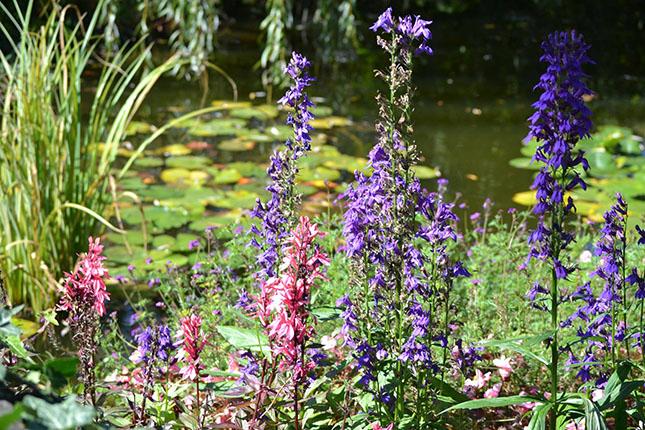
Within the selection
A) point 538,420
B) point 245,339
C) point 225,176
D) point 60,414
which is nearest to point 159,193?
point 225,176

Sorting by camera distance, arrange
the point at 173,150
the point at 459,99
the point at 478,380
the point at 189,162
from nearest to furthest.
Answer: the point at 478,380 < the point at 189,162 < the point at 173,150 < the point at 459,99

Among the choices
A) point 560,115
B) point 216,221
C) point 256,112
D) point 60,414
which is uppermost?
point 560,115

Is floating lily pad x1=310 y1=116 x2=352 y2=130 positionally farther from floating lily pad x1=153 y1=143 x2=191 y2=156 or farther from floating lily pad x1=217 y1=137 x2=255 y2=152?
floating lily pad x1=153 y1=143 x2=191 y2=156

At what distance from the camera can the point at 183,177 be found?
5531mm

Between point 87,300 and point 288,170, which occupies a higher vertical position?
point 288,170

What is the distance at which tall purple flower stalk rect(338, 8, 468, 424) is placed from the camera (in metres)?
2.08

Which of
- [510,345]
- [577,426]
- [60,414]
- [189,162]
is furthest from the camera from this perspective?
[189,162]

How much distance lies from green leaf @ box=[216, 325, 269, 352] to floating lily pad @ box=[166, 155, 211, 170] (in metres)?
3.34

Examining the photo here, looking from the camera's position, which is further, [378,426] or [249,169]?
[249,169]

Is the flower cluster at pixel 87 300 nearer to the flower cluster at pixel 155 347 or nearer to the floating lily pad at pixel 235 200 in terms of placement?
the flower cluster at pixel 155 347

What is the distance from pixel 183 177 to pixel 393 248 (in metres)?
3.56

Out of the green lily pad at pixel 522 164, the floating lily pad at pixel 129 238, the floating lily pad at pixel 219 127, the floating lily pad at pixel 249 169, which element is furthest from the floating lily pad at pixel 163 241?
the green lily pad at pixel 522 164

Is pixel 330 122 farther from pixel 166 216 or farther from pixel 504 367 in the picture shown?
pixel 504 367

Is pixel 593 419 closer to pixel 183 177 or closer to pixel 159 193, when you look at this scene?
pixel 159 193
